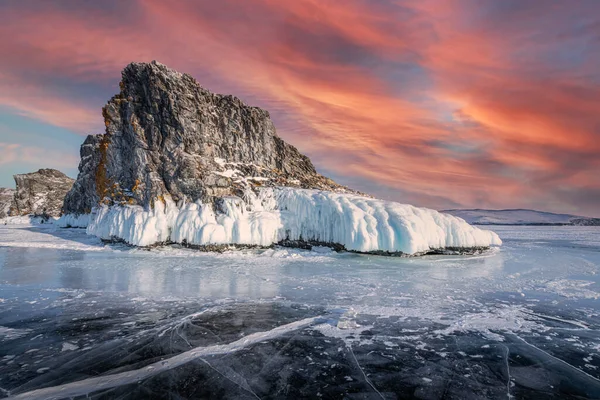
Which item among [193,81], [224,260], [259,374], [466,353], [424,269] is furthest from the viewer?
[193,81]

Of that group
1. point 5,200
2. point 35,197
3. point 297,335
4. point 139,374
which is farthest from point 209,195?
point 5,200

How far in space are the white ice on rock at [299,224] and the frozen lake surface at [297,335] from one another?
515cm

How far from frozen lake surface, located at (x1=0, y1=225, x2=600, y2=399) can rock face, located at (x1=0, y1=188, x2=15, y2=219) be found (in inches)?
2677

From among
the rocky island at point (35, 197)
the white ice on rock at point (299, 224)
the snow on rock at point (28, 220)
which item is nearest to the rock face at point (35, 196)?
the rocky island at point (35, 197)

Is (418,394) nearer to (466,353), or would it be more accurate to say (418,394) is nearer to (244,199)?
(466,353)

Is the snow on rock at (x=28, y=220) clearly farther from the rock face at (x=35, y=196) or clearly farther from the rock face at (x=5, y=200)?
the rock face at (x=5, y=200)

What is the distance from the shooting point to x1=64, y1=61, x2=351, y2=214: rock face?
68.5 feet

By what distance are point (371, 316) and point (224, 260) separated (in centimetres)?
1034

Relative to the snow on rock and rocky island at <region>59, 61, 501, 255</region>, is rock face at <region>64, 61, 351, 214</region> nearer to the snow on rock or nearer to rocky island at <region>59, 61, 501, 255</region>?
rocky island at <region>59, 61, 501, 255</region>

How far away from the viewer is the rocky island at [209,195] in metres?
18.0

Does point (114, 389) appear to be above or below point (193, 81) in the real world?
below

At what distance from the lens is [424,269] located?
13680 millimetres

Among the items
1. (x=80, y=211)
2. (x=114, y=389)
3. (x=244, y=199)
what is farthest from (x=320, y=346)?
(x=80, y=211)

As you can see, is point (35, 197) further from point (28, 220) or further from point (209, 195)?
point (209, 195)
